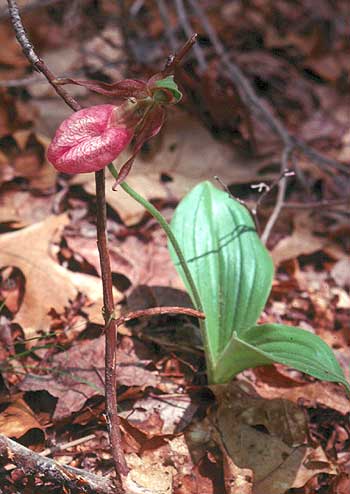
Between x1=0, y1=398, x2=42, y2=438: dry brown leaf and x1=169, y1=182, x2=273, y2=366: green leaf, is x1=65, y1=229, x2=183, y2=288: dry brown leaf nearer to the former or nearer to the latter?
x1=169, y1=182, x2=273, y2=366: green leaf

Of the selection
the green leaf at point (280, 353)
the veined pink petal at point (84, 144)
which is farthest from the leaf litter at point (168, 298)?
the veined pink petal at point (84, 144)

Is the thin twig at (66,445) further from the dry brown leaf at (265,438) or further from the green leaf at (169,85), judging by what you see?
the green leaf at (169,85)

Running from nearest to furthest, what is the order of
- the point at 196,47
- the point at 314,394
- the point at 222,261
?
the point at 314,394 → the point at 222,261 → the point at 196,47

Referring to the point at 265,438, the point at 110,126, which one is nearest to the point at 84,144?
the point at 110,126

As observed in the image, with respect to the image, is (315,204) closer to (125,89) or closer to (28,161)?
(28,161)

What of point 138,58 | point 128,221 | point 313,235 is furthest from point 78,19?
point 313,235

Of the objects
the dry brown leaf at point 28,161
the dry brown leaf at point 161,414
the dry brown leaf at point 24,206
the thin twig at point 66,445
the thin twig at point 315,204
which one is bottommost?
the thin twig at point 66,445

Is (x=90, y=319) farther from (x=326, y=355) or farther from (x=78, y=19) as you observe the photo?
(x=78, y=19)

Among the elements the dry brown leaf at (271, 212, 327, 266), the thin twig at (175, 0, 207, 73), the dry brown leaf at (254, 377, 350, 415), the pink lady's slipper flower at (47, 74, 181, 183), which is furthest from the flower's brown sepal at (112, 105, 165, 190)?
the thin twig at (175, 0, 207, 73)
